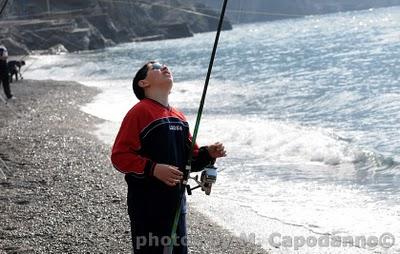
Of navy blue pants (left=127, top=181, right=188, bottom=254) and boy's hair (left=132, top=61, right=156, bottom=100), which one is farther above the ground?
boy's hair (left=132, top=61, right=156, bottom=100)

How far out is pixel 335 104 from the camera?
21.3 meters

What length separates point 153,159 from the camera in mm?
3658

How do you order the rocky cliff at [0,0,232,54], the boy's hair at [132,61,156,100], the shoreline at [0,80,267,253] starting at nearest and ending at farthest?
the boy's hair at [132,61,156,100]
the shoreline at [0,80,267,253]
the rocky cliff at [0,0,232,54]

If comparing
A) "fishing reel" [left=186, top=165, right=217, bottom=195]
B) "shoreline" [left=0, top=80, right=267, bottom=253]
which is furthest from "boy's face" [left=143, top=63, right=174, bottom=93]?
"shoreline" [left=0, top=80, right=267, bottom=253]

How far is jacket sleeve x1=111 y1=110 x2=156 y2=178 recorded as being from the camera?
355 cm

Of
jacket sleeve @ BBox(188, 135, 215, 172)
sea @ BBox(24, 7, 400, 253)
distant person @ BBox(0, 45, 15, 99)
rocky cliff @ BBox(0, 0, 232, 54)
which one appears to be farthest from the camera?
rocky cliff @ BBox(0, 0, 232, 54)

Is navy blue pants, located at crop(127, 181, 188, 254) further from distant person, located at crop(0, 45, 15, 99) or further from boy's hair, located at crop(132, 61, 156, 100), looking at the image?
distant person, located at crop(0, 45, 15, 99)

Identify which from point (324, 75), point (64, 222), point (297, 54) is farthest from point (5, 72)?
point (297, 54)

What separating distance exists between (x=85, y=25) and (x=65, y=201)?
91677 mm

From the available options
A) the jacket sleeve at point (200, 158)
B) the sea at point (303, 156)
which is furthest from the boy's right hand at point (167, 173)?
the sea at point (303, 156)

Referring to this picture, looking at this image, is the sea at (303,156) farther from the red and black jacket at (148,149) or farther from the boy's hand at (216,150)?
the red and black jacket at (148,149)

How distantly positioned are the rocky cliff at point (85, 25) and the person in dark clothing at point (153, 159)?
5192cm

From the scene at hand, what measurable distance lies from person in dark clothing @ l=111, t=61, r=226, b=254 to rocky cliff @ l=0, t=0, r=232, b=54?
5192 cm

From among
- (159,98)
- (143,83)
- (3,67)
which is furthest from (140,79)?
(3,67)
